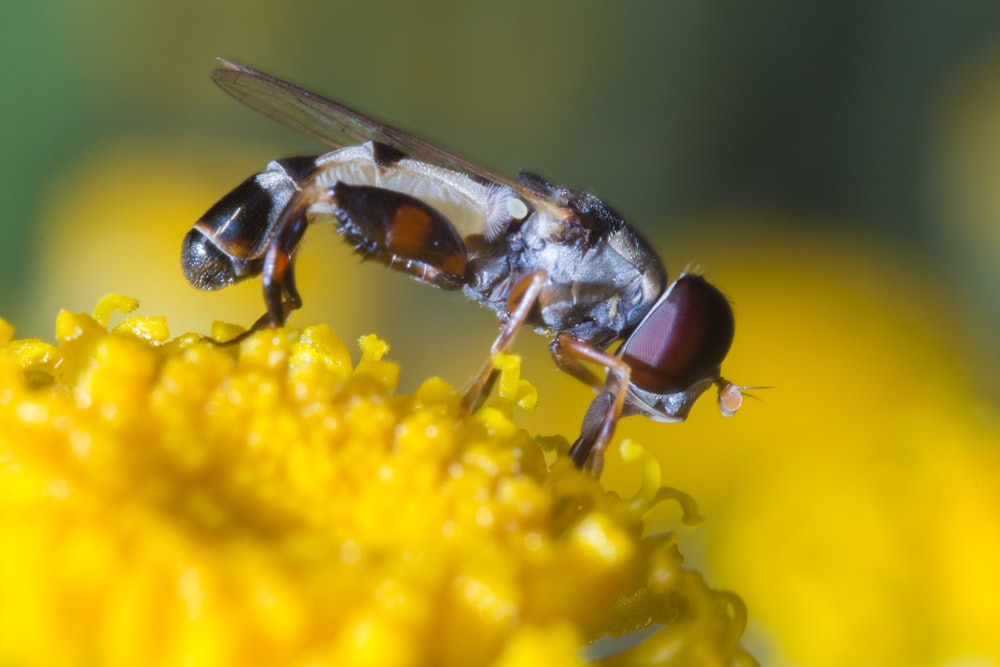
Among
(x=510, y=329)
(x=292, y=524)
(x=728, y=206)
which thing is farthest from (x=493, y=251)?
(x=728, y=206)

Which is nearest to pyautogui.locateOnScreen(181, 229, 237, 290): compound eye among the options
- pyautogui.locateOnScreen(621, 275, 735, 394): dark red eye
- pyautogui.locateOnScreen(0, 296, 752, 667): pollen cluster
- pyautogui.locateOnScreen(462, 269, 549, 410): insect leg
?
pyautogui.locateOnScreen(0, 296, 752, 667): pollen cluster

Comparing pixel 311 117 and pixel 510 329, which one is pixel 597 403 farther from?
pixel 311 117

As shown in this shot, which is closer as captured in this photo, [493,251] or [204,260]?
[204,260]

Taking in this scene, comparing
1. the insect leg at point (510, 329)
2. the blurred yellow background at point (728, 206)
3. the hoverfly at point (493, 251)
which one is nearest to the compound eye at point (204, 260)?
the hoverfly at point (493, 251)

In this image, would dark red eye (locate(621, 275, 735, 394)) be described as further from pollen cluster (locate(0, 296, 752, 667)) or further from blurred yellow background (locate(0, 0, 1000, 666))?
blurred yellow background (locate(0, 0, 1000, 666))

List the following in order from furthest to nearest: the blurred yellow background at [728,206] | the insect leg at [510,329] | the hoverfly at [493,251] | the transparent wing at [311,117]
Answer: the blurred yellow background at [728,206] < the transparent wing at [311,117] < the hoverfly at [493,251] < the insect leg at [510,329]

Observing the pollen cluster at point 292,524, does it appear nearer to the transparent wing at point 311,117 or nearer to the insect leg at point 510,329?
the insect leg at point 510,329
